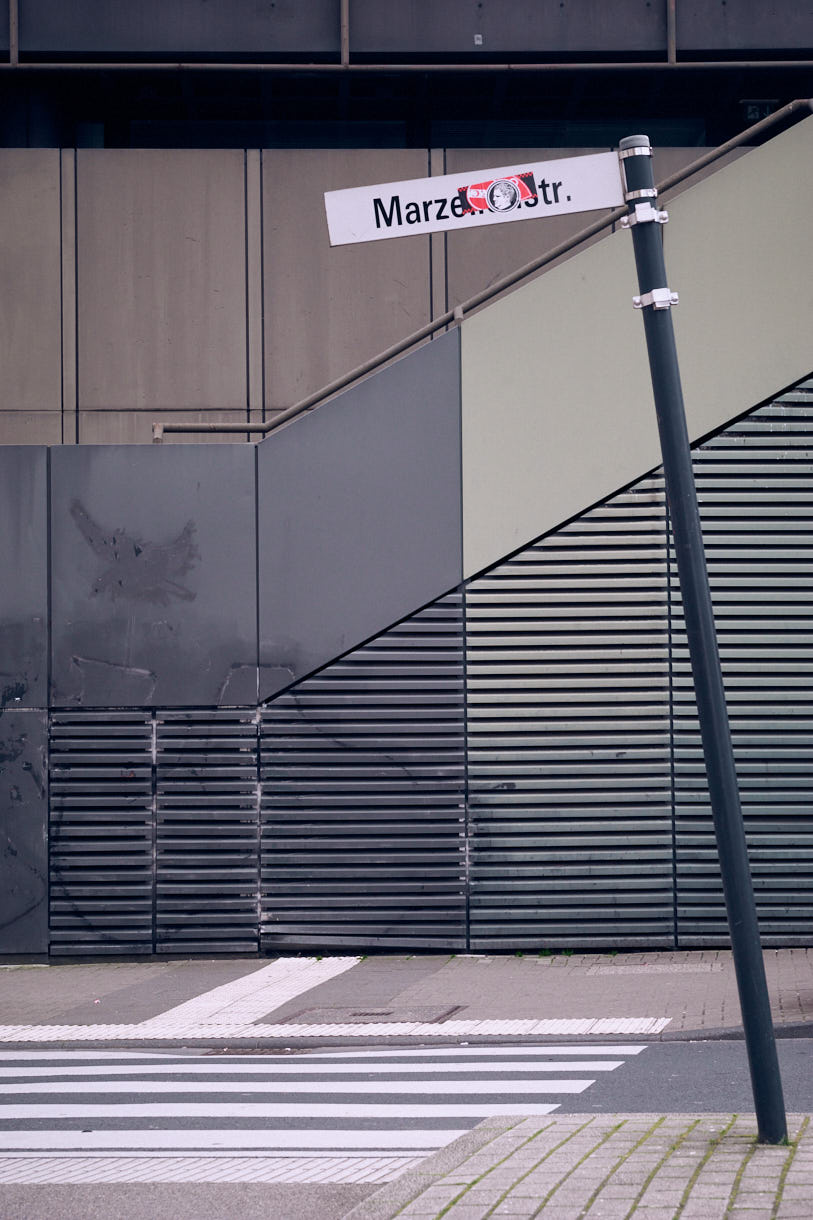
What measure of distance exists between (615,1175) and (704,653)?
6.74 feet

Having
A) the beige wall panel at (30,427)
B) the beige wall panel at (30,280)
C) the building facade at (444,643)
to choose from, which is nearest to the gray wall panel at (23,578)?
the building facade at (444,643)

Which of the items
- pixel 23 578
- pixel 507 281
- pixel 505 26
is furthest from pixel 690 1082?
pixel 505 26

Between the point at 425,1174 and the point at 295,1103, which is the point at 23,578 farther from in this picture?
the point at 425,1174

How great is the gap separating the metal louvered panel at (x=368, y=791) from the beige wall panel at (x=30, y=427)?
5.22 metres

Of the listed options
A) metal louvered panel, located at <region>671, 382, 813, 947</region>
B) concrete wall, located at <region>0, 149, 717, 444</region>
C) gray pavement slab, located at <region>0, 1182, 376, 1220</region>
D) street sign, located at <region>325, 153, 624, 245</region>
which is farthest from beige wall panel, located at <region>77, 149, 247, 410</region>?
gray pavement slab, located at <region>0, 1182, 376, 1220</region>

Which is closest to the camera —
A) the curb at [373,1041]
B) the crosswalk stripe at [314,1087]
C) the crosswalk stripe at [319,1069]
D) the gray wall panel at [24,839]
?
the crosswalk stripe at [314,1087]

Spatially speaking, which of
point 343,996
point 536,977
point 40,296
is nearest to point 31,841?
point 343,996

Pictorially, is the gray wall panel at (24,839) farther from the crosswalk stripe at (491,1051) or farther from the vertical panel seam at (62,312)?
the crosswalk stripe at (491,1051)

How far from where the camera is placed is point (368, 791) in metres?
13.3

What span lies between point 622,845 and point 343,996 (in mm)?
3278

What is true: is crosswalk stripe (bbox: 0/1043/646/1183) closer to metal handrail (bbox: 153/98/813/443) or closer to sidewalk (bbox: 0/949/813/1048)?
sidewalk (bbox: 0/949/813/1048)

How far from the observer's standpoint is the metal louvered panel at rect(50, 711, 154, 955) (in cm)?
1334

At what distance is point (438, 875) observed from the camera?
13.2 metres

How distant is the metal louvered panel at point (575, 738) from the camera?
13094mm
